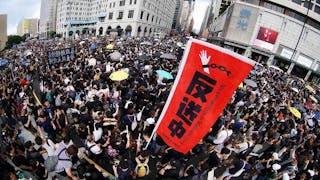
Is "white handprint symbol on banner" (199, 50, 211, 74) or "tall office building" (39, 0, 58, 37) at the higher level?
"white handprint symbol on banner" (199, 50, 211, 74)

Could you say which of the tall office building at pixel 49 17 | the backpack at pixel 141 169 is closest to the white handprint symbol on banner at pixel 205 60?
the backpack at pixel 141 169

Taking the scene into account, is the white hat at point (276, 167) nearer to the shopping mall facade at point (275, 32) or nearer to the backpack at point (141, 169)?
the backpack at point (141, 169)

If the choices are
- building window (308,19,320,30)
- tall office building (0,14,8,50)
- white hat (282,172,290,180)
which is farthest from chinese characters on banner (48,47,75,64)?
building window (308,19,320,30)

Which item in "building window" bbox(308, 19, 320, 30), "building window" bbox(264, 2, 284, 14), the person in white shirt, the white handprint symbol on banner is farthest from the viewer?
"building window" bbox(308, 19, 320, 30)

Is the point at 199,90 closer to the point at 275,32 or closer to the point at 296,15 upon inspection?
the point at 275,32

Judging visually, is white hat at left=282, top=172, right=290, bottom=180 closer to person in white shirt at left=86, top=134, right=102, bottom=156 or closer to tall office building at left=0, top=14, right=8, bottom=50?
person in white shirt at left=86, top=134, right=102, bottom=156

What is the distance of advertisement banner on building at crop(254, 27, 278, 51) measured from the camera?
4278cm

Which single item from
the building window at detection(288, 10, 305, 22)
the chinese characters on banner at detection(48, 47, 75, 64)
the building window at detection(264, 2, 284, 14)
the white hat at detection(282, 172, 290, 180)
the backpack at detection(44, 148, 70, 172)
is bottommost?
the backpack at detection(44, 148, 70, 172)

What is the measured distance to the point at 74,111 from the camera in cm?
823

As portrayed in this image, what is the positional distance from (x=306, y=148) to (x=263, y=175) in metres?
3.30

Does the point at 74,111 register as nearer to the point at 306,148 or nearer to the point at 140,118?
the point at 140,118

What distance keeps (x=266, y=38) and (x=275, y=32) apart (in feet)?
5.70

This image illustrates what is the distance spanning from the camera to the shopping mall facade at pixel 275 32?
4244cm

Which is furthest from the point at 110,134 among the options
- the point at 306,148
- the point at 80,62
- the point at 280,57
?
the point at 280,57
